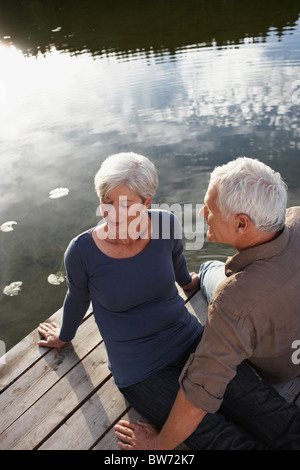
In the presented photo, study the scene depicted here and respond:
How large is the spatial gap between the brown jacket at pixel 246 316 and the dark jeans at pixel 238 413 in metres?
0.32

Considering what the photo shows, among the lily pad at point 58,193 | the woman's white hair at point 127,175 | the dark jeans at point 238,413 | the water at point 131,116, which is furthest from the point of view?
the lily pad at point 58,193

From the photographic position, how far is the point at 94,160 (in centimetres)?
646

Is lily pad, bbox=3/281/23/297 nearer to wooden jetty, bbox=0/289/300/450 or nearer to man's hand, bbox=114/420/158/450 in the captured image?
wooden jetty, bbox=0/289/300/450

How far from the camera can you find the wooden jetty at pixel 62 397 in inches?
80.6

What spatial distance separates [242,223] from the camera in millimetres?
1604

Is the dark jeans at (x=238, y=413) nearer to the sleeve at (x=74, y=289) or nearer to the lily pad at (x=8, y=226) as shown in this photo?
the sleeve at (x=74, y=289)

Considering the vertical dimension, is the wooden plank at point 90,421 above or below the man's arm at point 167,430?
below

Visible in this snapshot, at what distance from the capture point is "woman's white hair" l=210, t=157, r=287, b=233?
153 cm

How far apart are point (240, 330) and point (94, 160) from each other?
5369 mm

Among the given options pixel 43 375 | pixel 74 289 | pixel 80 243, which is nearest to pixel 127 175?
pixel 80 243

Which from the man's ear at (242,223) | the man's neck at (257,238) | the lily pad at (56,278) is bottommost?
the lily pad at (56,278)

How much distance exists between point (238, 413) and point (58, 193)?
4525mm

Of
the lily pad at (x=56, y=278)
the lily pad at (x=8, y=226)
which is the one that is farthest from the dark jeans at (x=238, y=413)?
the lily pad at (x=8, y=226)

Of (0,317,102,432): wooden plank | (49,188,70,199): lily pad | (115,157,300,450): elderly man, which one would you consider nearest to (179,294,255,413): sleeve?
(115,157,300,450): elderly man
